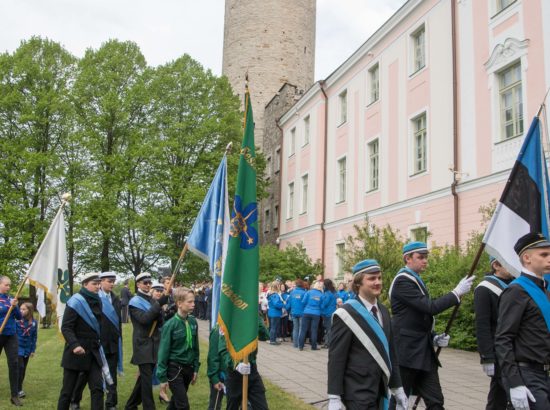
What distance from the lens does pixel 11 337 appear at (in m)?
9.69

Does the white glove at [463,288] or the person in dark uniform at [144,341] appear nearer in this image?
the white glove at [463,288]

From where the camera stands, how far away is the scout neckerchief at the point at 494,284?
6.14 m

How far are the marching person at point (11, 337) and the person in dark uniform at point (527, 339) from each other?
7405 mm

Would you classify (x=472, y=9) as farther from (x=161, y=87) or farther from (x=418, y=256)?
(x=161, y=87)

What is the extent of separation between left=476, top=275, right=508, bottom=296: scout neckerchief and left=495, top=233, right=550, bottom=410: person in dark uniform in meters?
1.60

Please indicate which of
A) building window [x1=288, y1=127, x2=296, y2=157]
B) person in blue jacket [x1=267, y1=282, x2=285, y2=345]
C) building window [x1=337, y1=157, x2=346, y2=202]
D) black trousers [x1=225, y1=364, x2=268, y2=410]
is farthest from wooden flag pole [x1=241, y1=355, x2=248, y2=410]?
building window [x1=288, y1=127, x2=296, y2=157]

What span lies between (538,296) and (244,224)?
2.97 metres

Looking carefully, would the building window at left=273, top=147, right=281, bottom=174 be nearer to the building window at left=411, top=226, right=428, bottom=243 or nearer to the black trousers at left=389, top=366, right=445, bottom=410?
the building window at left=411, top=226, right=428, bottom=243

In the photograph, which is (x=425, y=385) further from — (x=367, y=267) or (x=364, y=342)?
(x=367, y=267)

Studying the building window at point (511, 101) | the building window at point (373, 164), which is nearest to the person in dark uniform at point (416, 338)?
the building window at point (511, 101)

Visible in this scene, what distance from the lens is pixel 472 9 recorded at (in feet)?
61.3

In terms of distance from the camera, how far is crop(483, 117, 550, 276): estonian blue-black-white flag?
227 inches

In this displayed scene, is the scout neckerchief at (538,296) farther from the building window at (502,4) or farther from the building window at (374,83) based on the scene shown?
the building window at (374,83)

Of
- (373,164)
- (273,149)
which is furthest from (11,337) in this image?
(273,149)
